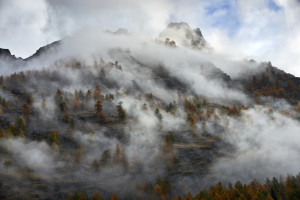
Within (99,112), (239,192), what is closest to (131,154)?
(99,112)

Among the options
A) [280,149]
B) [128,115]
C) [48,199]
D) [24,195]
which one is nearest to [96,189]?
[48,199]

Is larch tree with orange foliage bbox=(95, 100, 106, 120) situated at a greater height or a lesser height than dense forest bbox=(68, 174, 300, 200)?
greater

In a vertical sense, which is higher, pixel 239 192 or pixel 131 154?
pixel 131 154

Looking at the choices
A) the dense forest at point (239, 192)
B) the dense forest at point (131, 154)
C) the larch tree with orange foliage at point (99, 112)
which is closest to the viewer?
the dense forest at point (239, 192)

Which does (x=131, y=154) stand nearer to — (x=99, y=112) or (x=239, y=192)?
(x=99, y=112)

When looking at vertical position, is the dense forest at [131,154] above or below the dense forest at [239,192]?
above

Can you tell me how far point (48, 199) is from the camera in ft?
355

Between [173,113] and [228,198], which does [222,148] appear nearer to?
[173,113]

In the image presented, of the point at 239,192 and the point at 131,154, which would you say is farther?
the point at 131,154

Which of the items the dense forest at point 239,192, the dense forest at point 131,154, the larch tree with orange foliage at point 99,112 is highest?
the larch tree with orange foliage at point 99,112

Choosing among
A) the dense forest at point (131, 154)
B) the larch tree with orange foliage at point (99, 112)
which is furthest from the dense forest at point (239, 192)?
the larch tree with orange foliage at point (99, 112)

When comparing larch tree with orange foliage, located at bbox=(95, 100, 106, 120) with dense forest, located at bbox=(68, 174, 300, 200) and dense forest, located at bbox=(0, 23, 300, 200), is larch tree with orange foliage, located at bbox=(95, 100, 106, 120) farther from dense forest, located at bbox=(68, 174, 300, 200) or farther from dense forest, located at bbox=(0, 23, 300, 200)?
dense forest, located at bbox=(68, 174, 300, 200)

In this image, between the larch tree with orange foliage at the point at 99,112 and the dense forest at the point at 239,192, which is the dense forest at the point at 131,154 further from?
the larch tree with orange foliage at the point at 99,112

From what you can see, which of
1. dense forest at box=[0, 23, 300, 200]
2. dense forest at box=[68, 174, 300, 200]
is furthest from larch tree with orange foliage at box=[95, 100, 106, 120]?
dense forest at box=[68, 174, 300, 200]
